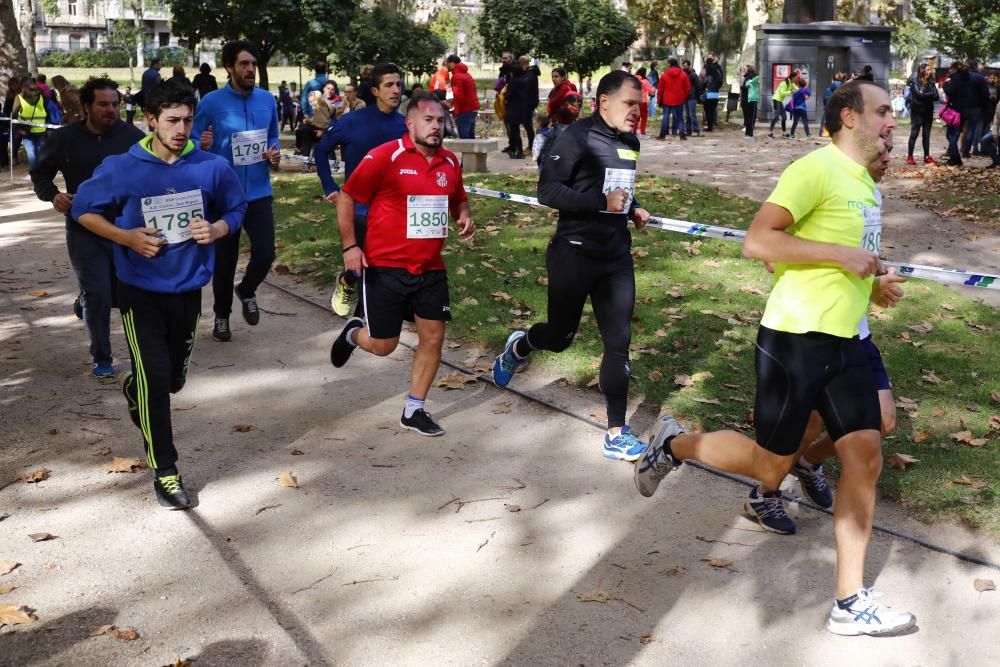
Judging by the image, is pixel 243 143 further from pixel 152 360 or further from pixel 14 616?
pixel 14 616

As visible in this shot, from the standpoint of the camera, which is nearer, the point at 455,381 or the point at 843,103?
the point at 843,103

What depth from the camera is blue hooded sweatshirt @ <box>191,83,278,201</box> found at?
823 cm

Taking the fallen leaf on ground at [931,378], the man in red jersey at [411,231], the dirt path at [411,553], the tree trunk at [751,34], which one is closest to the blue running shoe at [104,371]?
the dirt path at [411,553]

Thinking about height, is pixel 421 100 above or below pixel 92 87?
below

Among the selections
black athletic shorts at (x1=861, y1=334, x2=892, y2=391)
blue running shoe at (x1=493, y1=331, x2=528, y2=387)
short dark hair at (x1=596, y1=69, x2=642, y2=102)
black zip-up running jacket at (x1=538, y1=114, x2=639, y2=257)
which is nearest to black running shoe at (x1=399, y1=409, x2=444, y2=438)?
blue running shoe at (x1=493, y1=331, x2=528, y2=387)

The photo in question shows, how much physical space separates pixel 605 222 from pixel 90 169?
11.8 feet

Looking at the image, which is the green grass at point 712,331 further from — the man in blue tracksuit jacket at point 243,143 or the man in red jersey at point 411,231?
the man in blue tracksuit jacket at point 243,143

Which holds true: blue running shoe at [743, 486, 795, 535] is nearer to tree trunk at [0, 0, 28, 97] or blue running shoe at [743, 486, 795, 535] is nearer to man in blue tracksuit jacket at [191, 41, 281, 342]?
man in blue tracksuit jacket at [191, 41, 281, 342]

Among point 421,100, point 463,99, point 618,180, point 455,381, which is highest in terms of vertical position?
point 463,99

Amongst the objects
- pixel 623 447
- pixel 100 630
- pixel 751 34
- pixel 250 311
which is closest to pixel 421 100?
pixel 623 447

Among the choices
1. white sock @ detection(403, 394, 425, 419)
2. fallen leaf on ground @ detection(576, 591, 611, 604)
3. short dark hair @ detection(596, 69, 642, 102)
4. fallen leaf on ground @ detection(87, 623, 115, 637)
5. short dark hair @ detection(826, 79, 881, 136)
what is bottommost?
fallen leaf on ground @ detection(87, 623, 115, 637)

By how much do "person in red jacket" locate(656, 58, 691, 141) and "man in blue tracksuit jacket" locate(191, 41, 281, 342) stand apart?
1803cm

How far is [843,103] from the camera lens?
4207 mm

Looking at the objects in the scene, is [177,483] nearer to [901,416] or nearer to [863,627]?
[863,627]
